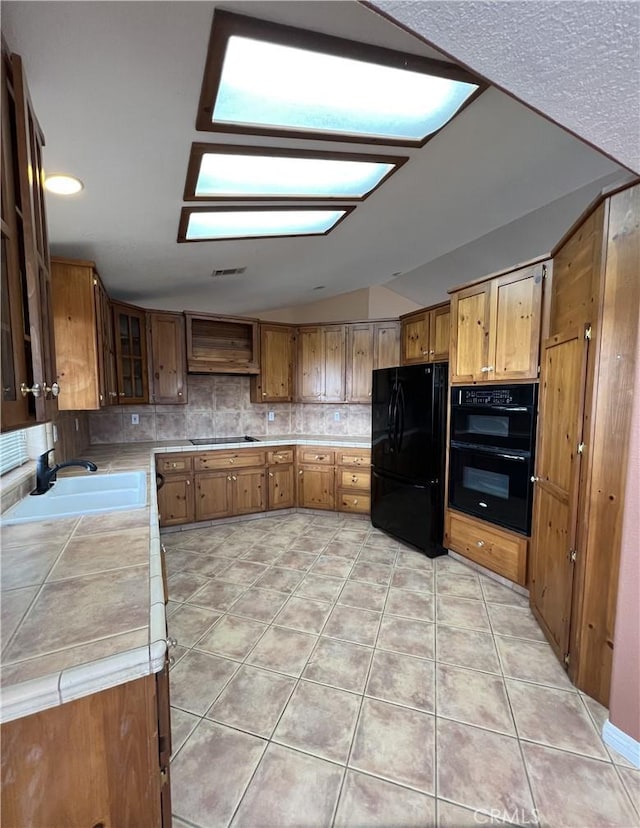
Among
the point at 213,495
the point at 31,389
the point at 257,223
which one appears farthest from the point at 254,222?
the point at 213,495

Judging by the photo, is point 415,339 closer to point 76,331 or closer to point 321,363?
point 321,363

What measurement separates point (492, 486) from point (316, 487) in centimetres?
193

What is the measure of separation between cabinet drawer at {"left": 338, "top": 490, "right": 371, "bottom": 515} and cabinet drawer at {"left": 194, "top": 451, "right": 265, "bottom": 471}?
3.19 feet

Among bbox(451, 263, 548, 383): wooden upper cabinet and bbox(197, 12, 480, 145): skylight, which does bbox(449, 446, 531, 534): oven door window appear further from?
bbox(197, 12, 480, 145): skylight

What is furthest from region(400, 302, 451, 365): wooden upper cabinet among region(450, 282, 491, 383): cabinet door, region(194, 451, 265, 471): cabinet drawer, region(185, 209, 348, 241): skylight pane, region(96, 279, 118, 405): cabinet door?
region(96, 279, 118, 405): cabinet door

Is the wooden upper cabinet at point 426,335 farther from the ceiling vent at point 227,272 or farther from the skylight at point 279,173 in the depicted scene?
the ceiling vent at point 227,272

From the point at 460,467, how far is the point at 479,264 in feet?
6.41

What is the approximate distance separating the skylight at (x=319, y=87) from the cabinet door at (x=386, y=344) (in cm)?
242

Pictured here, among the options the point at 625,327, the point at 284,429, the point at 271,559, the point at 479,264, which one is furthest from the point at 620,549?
the point at 284,429

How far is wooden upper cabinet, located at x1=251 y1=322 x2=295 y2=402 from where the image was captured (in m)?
3.98

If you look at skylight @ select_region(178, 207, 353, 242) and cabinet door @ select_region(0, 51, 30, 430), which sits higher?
skylight @ select_region(178, 207, 353, 242)

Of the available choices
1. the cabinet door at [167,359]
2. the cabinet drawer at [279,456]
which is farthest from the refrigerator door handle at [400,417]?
the cabinet door at [167,359]

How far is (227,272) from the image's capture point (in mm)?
2809

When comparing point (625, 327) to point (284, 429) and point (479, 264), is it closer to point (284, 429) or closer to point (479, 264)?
point (479, 264)
